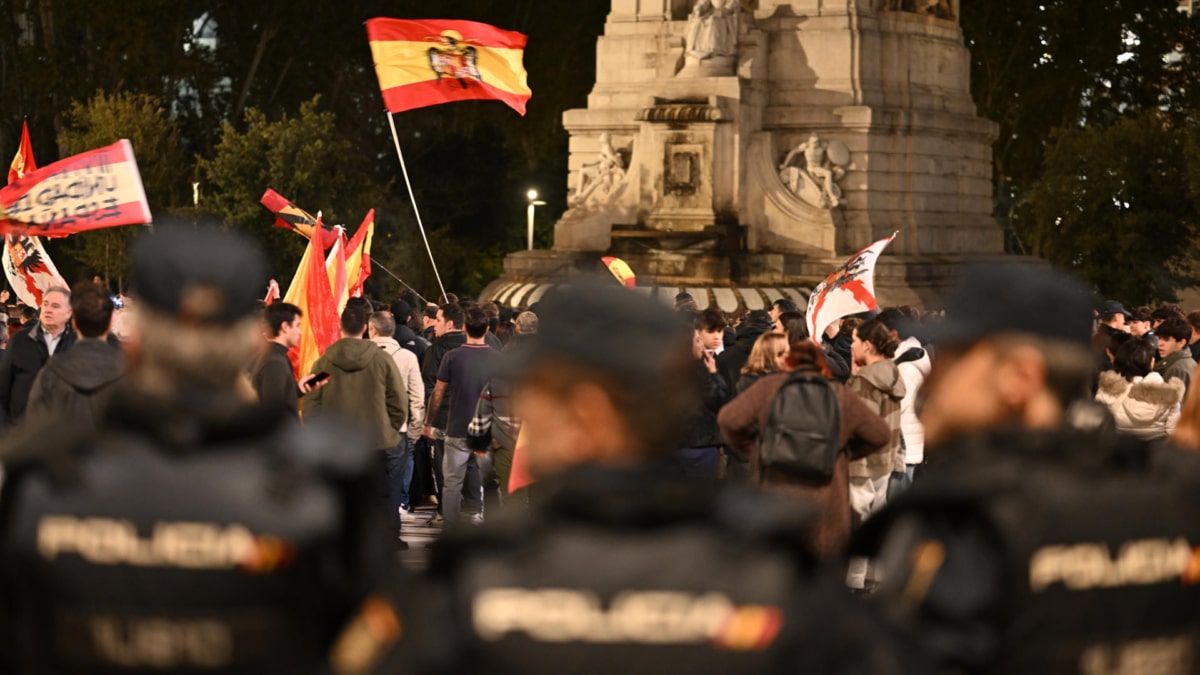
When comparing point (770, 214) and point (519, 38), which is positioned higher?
point (519, 38)

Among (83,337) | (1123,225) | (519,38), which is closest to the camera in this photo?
(83,337)

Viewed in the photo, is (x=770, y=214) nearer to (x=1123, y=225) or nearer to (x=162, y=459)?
(x=1123, y=225)

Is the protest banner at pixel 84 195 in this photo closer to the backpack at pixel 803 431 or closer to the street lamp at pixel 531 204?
the backpack at pixel 803 431

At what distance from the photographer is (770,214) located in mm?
31531

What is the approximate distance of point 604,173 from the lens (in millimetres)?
32375

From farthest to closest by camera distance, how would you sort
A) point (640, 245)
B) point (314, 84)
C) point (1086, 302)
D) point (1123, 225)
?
point (314, 84) < point (1123, 225) < point (640, 245) < point (1086, 302)

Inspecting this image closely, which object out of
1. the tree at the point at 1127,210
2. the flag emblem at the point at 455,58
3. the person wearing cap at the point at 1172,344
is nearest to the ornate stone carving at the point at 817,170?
the flag emblem at the point at 455,58

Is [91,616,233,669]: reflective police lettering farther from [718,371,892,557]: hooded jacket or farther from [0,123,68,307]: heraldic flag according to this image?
[0,123,68,307]: heraldic flag

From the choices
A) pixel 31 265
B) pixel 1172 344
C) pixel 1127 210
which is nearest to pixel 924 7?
pixel 1127 210

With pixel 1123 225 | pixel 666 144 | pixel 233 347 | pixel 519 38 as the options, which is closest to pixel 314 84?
pixel 1123 225

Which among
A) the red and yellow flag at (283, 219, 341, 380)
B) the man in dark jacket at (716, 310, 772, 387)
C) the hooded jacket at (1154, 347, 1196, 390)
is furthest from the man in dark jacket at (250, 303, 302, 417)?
the hooded jacket at (1154, 347, 1196, 390)

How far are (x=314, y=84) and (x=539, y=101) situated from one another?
5.80 m

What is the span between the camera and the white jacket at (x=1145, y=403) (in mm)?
11977

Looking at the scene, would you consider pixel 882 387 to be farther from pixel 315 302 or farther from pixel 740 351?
→ pixel 315 302
